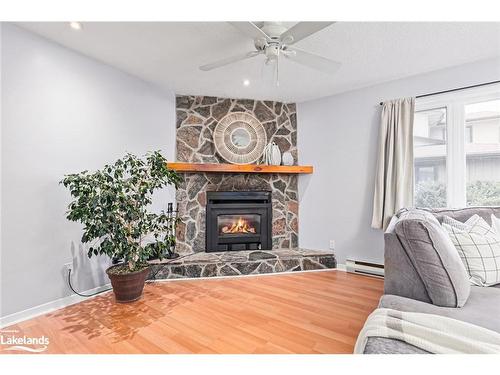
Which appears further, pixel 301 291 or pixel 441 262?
pixel 301 291

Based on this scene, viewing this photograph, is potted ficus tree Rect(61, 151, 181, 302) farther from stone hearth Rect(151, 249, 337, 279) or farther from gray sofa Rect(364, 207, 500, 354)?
gray sofa Rect(364, 207, 500, 354)

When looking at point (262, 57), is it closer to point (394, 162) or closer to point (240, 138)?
point (240, 138)

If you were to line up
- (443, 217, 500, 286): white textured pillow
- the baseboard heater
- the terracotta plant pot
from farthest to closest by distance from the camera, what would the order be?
the baseboard heater → the terracotta plant pot → (443, 217, 500, 286): white textured pillow

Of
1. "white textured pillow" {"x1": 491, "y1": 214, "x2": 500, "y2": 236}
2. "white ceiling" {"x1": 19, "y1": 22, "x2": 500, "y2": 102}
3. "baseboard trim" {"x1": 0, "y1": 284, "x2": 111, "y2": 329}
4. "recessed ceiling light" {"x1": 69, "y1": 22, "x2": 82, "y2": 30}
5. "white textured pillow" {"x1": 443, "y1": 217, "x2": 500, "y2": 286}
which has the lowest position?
"baseboard trim" {"x1": 0, "y1": 284, "x2": 111, "y2": 329}

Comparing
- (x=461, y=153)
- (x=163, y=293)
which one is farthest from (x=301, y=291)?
(x=461, y=153)

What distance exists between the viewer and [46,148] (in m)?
2.18

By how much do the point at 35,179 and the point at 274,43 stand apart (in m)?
2.26

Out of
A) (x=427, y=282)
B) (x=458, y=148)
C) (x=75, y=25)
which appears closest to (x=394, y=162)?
(x=458, y=148)

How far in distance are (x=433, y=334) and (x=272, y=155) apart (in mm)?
2913

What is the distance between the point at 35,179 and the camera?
6.92 ft

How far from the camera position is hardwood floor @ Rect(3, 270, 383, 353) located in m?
1.65

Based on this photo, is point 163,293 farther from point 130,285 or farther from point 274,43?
point 274,43

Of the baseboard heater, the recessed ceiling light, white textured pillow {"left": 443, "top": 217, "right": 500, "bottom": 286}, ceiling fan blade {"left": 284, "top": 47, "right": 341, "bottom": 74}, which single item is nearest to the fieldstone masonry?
the baseboard heater

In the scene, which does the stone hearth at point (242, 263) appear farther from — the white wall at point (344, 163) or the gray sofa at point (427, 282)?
the gray sofa at point (427, 282)
